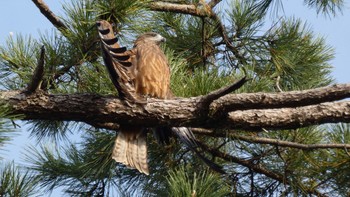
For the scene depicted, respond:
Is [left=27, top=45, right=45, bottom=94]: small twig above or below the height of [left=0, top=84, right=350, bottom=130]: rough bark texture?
above

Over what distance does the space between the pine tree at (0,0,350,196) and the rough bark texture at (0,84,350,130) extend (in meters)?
0.01

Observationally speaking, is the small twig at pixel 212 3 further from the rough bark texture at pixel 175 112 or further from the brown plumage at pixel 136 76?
the rough bark texture at pixel 175 112

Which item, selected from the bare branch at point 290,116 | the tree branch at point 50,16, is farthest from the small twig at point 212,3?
the bare branch at point 290,116

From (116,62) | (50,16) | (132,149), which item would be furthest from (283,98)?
(50,16)

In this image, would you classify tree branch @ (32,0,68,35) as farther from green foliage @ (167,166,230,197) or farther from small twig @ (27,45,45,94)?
green foliage @ (167,166,230,197)

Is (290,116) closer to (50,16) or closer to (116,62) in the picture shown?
(116,62)

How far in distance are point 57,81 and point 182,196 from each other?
0.85 meters

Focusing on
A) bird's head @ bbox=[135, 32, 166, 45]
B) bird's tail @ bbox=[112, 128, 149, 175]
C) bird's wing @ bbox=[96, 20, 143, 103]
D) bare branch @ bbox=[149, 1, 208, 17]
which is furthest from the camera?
bare branch @ bbox=[149, 1, 208, 17]

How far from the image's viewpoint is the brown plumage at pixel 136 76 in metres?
3.12

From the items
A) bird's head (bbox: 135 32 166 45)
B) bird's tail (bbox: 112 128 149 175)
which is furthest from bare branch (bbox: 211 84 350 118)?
bird's head (bbox: 135 32 166 45)

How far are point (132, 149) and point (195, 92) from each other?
0.40 meters

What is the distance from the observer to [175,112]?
3129mm

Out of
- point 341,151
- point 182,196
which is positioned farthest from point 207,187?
point 341,151

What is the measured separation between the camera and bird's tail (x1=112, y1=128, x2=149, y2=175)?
11.1 ft
